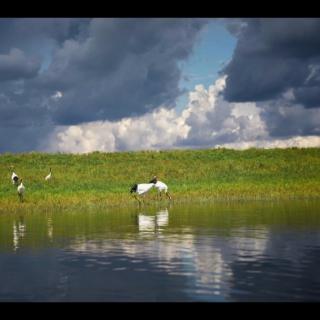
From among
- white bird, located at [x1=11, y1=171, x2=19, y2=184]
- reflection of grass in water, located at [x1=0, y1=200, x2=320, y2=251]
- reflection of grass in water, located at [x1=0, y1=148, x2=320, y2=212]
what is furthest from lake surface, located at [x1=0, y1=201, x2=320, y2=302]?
white bird, located at [x1=11, y1=171, x2=19, y2=184]

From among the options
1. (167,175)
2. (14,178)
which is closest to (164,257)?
(14,178)

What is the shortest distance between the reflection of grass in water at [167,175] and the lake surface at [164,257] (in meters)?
8.88

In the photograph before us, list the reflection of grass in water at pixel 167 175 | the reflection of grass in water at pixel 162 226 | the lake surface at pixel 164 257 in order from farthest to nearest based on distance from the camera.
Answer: the reflection of grass in water at pixel 167 175, the reflection of grass in water at pixel 162 226, the lake surface at pixel 164 257

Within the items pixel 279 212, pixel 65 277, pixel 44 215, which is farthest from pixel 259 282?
pixel 44 215

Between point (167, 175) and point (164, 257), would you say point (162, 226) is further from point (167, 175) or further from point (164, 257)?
point (167, 175)

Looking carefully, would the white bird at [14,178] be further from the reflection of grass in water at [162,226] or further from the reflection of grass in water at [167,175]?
the reflection of grass in water at [162,226]

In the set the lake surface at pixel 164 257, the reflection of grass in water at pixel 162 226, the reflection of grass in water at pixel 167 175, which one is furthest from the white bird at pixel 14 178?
the lake surface at pixel 164 257

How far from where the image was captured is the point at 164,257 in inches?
631

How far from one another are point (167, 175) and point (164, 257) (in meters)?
34.6

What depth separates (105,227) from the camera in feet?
78.6

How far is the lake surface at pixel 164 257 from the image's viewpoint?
12.0 m
